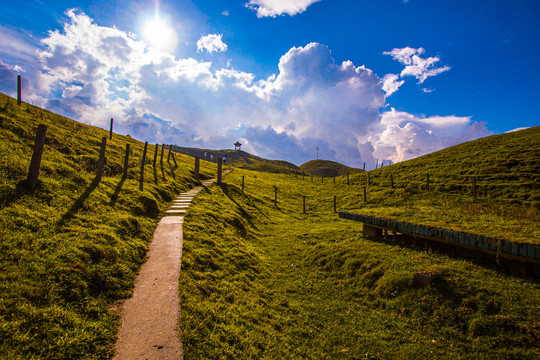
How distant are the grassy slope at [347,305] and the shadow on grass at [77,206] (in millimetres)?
5320

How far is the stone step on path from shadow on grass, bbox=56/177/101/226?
3.73 meters

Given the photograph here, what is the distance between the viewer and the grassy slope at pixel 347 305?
23.8ft

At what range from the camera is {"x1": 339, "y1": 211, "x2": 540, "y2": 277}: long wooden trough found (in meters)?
9.12

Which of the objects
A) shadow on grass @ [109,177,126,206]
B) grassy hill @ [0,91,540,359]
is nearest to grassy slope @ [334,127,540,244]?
grassy hill @ [0,91,540,359]

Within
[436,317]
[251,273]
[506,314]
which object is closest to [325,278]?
[251,273]

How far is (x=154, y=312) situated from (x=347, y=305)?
7.93 metres

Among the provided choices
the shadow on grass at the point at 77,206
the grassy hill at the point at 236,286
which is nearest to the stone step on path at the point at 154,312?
the grassy hill at the point at 236,286

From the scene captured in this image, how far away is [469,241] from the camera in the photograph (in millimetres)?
10805

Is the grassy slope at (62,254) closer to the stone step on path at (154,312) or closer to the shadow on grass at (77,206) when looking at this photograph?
the shadow on grass at (77,206)

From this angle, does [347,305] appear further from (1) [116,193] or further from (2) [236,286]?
(1) [116,193]

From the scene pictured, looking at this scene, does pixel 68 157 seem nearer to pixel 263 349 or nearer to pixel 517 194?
pixel 263 349

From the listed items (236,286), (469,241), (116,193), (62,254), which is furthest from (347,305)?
(116,193)

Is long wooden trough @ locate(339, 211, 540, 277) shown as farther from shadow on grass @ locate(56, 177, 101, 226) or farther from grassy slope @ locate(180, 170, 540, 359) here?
shadow on grass @ locate(56, 177, 101, 226)

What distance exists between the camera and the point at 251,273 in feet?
41.0
